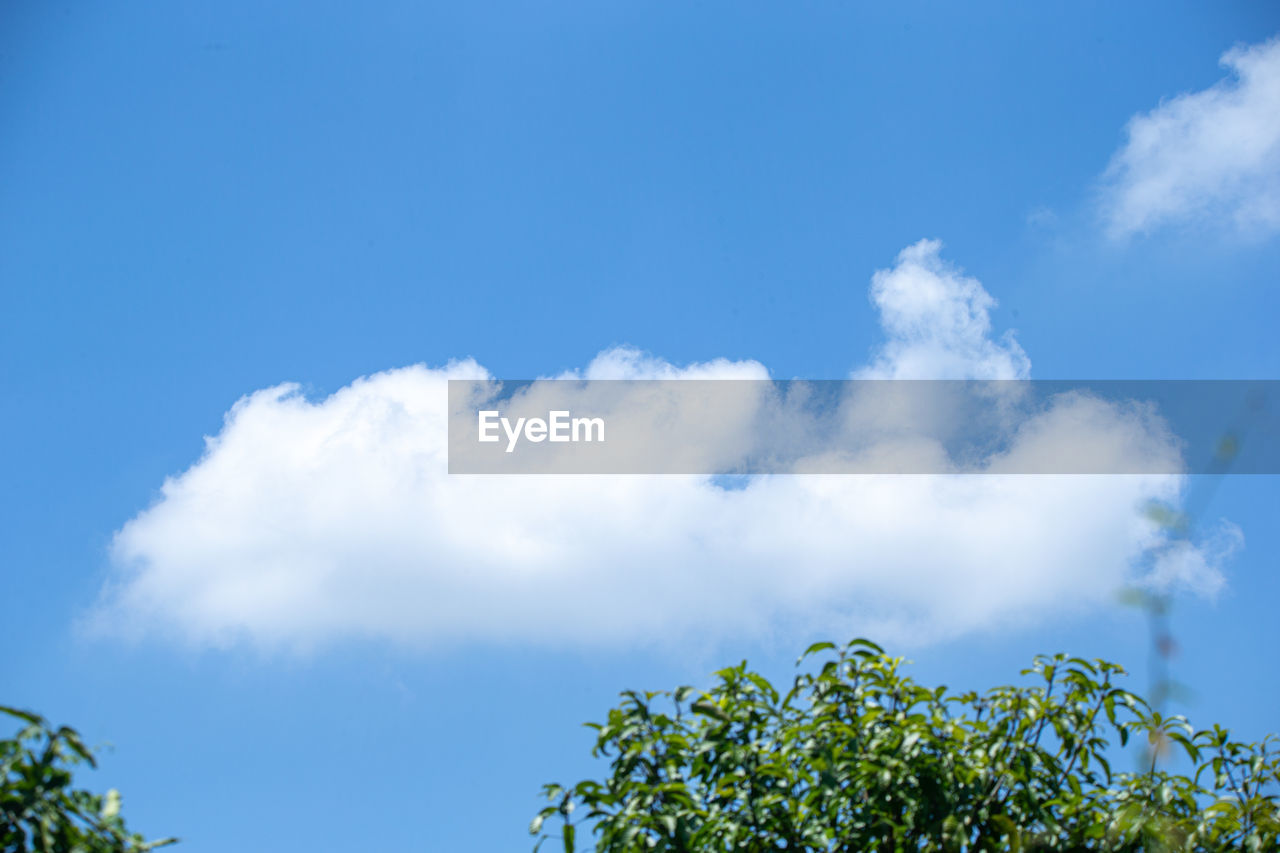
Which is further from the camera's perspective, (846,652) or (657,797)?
(846,652)

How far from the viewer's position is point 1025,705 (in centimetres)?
488

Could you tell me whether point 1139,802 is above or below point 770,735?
below

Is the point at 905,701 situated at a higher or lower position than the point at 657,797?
higher

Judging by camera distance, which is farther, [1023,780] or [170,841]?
[1023,780]

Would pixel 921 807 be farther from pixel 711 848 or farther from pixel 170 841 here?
pixel 170 841

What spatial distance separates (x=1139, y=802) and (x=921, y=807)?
102 centimetres

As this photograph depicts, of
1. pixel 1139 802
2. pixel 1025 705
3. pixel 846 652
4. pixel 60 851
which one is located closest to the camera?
pixel 60 851

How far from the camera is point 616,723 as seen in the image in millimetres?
4875

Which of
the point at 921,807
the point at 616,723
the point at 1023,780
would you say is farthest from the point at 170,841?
the point at 1023,780

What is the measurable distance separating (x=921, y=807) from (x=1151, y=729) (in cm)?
126

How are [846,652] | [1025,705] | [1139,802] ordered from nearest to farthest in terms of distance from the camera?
1. [1139,802]
2. [1025,705]
3. [846,652]

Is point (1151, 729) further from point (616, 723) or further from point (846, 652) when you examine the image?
point (616, 723)

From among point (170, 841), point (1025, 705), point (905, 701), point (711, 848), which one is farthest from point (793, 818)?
point (170, 841)

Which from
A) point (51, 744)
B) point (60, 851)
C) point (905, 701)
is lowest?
point (60, 851)
